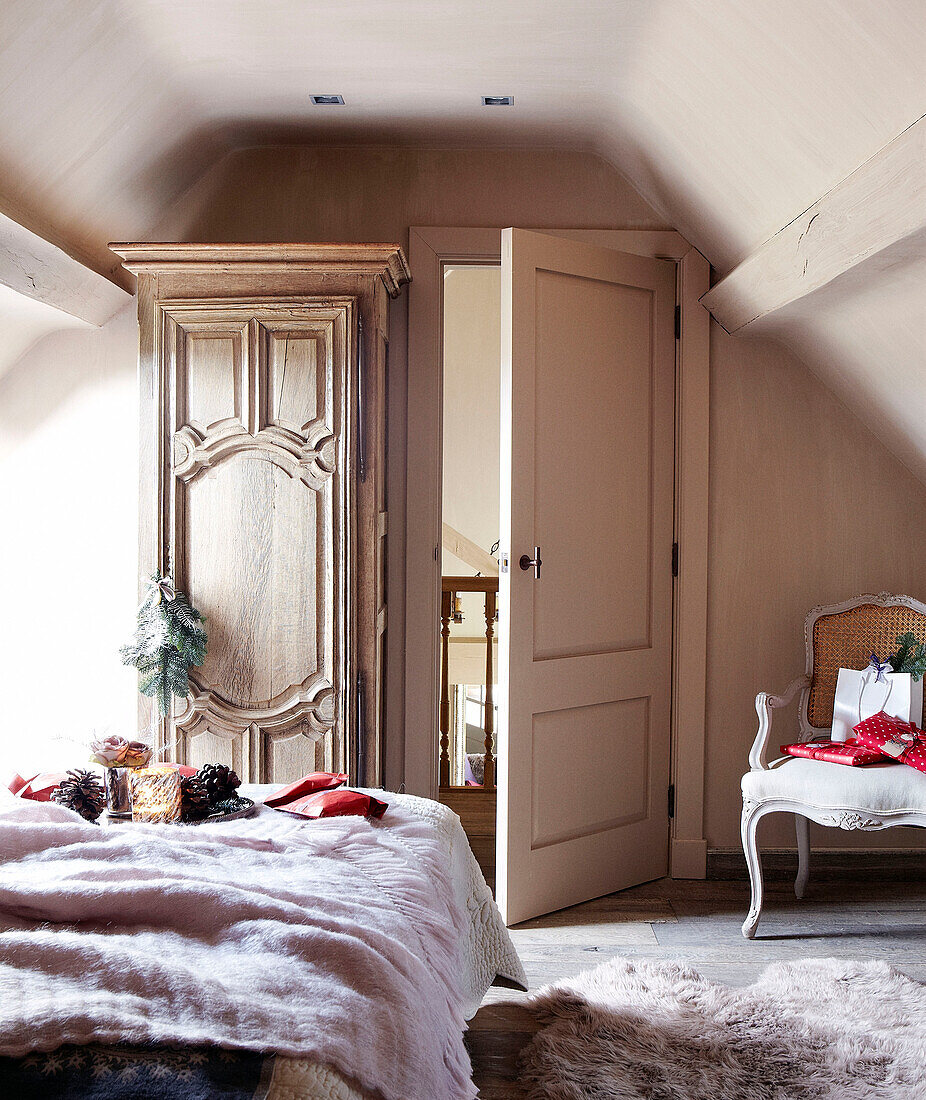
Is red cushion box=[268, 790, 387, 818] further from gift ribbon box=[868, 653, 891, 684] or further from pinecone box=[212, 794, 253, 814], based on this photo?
gift ribbon box=[868, 653, 891, 684]

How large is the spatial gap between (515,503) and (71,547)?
5.47ft

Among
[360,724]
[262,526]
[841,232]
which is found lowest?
[360,724]

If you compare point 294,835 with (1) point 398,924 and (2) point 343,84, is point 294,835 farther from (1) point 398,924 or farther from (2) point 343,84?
(2) point 343,84

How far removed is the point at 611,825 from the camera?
3115 millimetres

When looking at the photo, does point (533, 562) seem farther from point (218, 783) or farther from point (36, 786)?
point (36, 786)

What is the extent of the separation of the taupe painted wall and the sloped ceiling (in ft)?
0.35

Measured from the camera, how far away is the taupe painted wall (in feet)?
10.6

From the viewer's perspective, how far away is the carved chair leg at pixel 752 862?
2734 millimetres

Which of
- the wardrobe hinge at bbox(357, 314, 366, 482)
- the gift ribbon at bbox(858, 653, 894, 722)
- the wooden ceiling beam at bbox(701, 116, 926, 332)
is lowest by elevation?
the gift ribbon at bbox(858, 653, 894, 722)

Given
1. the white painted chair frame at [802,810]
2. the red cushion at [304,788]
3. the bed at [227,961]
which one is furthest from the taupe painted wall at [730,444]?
the bed at [227,961]

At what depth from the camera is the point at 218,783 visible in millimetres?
1861

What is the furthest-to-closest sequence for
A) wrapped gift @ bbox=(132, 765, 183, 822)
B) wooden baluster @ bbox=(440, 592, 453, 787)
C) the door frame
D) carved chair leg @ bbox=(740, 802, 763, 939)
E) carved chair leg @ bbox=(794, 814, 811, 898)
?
wooden baluster @ bbox=(440, 592, 453, 787) < the door frame < carved chair leg @ bbox=(794, 814, 811, 898) < carved chair leg @ bbox=(740, 802, 763, 939) < wrapped gift @ bbox=(132, 765, 183, 822)

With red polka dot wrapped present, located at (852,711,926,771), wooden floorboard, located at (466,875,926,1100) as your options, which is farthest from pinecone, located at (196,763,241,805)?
red polka dot wrapped present, located at (852,711,926,771)

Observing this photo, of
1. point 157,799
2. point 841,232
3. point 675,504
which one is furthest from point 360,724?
point 841,232
